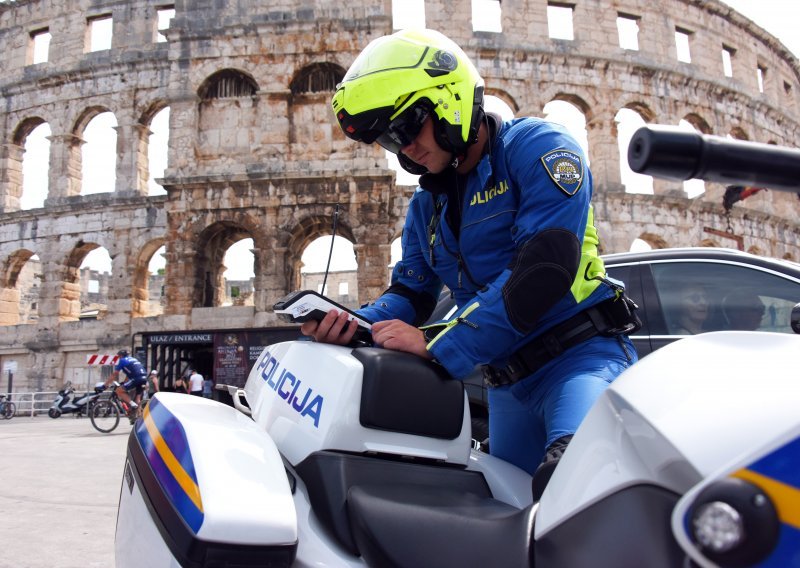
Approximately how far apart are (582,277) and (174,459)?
113 cm

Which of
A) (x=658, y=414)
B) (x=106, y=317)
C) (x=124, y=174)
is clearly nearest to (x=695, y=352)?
(x=658, y=414)

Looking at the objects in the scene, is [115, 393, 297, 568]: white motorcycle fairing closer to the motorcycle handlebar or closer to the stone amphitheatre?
the motorcycle handlebar

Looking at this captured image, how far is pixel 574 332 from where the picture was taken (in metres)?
1.63

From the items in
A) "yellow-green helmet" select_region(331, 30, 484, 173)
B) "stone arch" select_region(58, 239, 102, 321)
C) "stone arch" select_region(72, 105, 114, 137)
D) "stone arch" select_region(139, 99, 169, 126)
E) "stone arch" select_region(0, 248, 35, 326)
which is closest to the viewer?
"yellow-green helmet" select_region(331, 30, 484, 173)

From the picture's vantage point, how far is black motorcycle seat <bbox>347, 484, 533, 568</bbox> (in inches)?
36.6

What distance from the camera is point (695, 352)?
2.62ft

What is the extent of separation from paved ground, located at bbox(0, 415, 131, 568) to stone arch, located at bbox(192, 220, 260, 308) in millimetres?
10308

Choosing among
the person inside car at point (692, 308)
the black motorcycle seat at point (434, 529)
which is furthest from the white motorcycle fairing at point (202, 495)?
the person inside car at point (692, 308)

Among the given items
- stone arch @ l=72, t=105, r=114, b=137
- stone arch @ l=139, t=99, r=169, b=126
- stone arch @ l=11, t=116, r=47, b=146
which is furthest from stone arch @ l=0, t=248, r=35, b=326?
stone arch @ l=139, t=99, r=169, b=126

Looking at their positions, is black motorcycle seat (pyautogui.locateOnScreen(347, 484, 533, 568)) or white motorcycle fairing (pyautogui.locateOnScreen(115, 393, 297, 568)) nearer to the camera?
black motorcycle seat (pyautogui.locateOnScreen(347, 484, 533, 568))

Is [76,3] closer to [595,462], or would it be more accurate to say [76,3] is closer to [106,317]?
[106,317]

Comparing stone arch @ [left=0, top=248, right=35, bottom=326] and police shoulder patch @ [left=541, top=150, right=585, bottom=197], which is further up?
stone arch @ [left=0, top=248, right=35, bottom=326]

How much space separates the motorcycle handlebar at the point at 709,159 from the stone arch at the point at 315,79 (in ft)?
60.4

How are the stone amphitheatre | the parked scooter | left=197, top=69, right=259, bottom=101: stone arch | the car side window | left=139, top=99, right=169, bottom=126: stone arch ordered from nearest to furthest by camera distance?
the car side window
the parked scooter
the stone amphitheatre
left=197, top=69, right=259, bottom=101: stone arch
left=139, top=99, right=169, bottom=126: stone arch
